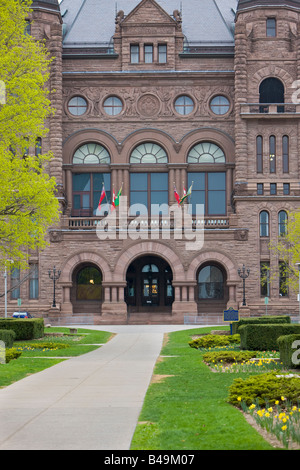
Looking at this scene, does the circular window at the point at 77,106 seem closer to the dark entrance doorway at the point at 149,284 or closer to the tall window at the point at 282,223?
the dark entrance doorway at the point at 149,284

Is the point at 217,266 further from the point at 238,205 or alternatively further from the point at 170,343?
the point at 170,343

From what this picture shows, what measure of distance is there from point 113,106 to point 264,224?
56.4 feet

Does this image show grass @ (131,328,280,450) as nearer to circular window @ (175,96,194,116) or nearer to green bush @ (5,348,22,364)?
green bush @ (5,348,22,364)

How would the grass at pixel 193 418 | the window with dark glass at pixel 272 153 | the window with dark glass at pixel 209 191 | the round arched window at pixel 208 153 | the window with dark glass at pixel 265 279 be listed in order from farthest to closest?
the round arched window at pixel 208 153, the window with dark glass at pixel 209 191, the window with dark glass at pixel 272 153, the window with dark glass at pixel 265 279, the grass at pixel 193 418

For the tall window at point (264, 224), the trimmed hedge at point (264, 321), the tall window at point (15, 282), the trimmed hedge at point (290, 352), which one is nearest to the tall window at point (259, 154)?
the tall window at point (264, 224)

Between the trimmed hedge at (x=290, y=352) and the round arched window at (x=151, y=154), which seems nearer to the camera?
the trimmed hedge at (x=290, y=352)

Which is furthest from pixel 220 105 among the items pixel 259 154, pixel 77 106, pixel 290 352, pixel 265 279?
pixel 290 352

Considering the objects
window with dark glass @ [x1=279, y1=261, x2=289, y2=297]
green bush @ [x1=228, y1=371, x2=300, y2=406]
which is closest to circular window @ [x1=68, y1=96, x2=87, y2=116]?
window with dark glass @ [x1=279, y1=261, x2=289, y2=297]

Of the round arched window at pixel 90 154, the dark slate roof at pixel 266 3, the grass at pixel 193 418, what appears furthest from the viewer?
the round arched window at pixel 90 154

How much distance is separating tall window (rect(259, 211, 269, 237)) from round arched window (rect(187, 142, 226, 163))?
22.6ft

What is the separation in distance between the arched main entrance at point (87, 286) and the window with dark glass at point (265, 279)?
44.7 feet

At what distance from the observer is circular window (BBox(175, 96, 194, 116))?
62219mm

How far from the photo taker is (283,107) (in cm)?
6019

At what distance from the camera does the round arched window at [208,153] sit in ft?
204
